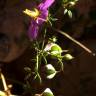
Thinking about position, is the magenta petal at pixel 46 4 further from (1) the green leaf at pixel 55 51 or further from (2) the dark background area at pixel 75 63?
(2) the dark background area at pixel 75 63

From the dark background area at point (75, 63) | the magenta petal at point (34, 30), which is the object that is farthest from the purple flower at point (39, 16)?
the dark background area at point (75, 63)

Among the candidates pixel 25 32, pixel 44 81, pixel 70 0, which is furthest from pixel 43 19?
pixel 44 81

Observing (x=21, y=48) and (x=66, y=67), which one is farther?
(x=66, y=67)

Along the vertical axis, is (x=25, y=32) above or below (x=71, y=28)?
below

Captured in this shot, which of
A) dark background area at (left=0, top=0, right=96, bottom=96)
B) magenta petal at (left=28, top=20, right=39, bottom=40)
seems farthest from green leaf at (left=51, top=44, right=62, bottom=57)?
dark background area at (left=0, top=0, right=96, bottom=96)

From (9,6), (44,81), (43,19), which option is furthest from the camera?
(44,81)

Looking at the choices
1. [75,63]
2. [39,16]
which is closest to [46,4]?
[39,16]

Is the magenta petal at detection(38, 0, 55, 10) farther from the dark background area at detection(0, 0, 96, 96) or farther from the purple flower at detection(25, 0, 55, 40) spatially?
the dark background area at detection(0, 0, 96, 96)

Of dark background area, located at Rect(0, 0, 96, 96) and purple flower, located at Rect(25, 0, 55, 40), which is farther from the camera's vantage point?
dark background area, located at Rect(0, 0, 96, 96)

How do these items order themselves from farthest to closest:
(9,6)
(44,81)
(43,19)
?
(44,81), (9,6), (43,19)

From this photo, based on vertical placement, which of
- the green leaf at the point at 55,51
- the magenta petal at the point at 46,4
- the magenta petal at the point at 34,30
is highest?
the magenta petal at the point at 46,4

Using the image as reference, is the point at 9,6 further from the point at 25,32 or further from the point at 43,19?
the point at 43,19
